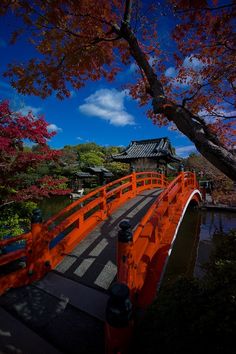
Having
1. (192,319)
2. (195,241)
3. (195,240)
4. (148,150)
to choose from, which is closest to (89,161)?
(148,150)

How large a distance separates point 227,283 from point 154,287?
1.79 m

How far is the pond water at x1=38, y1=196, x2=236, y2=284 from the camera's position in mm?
7641

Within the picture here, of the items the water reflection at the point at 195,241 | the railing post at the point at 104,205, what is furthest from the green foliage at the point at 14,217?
the water reflection at the point at 195,241

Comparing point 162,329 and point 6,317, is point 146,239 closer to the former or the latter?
point 162,329

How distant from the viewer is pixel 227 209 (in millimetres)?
16641

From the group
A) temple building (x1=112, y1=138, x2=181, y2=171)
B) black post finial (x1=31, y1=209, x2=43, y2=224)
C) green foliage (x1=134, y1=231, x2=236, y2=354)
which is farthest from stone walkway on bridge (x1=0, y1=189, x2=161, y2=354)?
temple building (x1=112, y1=138, x2=181, y2=171)

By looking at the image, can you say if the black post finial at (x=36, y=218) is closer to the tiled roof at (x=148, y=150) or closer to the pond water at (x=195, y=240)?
the pond water at (x=195, y=240)

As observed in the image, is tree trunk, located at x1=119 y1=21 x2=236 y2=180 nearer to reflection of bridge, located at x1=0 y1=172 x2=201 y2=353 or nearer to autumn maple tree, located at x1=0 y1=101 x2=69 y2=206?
reflection of bridge, located at x1=0 y1=172 x2=201 y2=353

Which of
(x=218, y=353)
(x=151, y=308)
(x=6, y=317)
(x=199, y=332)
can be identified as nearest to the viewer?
(x=218, y=353)

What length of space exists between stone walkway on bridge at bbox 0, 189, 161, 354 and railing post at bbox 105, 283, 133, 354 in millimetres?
587

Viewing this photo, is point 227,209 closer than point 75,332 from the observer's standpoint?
No

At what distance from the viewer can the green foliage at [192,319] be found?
174 cm

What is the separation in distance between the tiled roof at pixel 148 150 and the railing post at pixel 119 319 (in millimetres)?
18883

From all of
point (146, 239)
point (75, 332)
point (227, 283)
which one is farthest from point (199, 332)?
point (146, 239)
